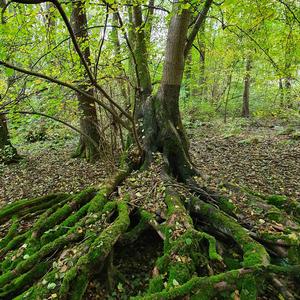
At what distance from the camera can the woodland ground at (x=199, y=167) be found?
3.02 m

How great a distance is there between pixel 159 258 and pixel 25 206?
258cm

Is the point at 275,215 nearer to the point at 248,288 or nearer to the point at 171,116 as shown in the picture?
the point at 248,288

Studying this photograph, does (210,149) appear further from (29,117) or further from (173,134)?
(29,117)

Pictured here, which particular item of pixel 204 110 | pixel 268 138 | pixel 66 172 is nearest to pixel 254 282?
pixel 66 172

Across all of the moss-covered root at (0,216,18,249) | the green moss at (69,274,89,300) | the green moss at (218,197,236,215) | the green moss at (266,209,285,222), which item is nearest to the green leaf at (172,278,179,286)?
the green moss at (69,274,89,300)

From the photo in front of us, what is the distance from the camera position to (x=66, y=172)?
6.23 meters

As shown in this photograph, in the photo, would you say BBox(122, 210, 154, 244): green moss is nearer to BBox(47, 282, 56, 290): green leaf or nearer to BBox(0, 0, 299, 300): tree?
BBox(0, 0, 299, 300): tree

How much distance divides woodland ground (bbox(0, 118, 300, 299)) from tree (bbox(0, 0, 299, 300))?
0.22 m

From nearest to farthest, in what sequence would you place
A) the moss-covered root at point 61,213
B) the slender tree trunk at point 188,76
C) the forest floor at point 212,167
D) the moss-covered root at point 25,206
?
the moss-covered root at point 61,213 < the moss-covered root at point 25,206 < the forest floor at point 212,167 < the slender tree trunk at point 188,76

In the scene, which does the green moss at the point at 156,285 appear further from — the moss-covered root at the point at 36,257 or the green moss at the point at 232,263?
the moss-covered root at the point at 36,257

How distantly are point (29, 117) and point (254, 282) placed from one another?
5589 millimetres

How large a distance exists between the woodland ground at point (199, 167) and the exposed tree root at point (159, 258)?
21cm

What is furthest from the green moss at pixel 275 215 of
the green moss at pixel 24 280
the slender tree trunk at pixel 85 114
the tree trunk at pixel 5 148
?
the tree trunk at pixel 5 148

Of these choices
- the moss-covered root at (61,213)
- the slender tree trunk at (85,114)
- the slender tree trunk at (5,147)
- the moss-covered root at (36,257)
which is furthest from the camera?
the slender tree trunk at (5,147)
